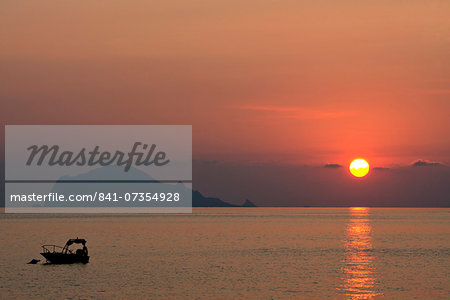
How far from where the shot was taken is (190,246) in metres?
139

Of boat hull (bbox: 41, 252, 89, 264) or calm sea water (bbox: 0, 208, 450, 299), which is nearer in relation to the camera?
calm sea water (bbox: 0, 208, 450, 299)

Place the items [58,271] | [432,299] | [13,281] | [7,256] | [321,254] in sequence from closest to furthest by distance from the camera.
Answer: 1. [432,299]
2. [13,281]
3. [58,271]
4. [7,256]
5. [321,254]

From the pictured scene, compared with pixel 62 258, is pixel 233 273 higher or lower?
lower

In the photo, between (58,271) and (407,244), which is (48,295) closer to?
(58,271)

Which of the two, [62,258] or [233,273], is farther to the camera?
[62,258]

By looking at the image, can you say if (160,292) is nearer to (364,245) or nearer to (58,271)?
(58,271)

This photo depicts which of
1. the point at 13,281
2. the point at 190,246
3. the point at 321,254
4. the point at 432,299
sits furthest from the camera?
the point at 190,246

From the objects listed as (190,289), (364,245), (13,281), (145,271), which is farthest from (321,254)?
(13,281)

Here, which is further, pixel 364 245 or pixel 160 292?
pixel 364 245

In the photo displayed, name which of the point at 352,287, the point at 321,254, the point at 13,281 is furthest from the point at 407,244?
the point at 13,281

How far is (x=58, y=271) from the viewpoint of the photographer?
8931 cm

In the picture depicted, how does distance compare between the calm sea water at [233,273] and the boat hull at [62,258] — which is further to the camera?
the boat hull at [62,258]

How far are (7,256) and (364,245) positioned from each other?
79.7 metres

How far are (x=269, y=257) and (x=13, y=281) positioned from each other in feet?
157
